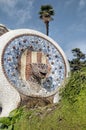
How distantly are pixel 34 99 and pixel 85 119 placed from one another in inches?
492

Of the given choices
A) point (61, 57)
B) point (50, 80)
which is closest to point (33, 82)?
point (50, 80)

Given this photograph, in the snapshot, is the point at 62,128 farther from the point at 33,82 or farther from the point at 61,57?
the point at 61,57

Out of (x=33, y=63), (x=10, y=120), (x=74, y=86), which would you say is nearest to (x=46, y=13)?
(x=33, y=63)

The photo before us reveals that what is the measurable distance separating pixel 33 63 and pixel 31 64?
0.18 meters

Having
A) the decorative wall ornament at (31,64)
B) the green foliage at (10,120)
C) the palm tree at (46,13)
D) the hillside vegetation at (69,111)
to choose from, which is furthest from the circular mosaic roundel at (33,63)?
the palm tree at (46,13)

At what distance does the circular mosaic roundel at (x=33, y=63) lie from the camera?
19.1 metres

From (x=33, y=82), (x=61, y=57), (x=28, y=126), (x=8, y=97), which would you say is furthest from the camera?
(x=61, y=57)

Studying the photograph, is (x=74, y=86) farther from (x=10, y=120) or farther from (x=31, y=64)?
(x=31, y=64)

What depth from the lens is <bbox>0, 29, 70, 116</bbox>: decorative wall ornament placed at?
18859 millimetres

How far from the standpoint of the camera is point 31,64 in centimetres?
2008

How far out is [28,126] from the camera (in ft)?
28.3

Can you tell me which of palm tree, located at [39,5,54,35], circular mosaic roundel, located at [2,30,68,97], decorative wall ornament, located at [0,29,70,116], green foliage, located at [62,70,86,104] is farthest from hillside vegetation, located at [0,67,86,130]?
palm tree, located at [39,5,54,35]

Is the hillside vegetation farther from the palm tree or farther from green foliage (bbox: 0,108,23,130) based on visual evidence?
the palm tree

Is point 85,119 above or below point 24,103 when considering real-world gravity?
below
